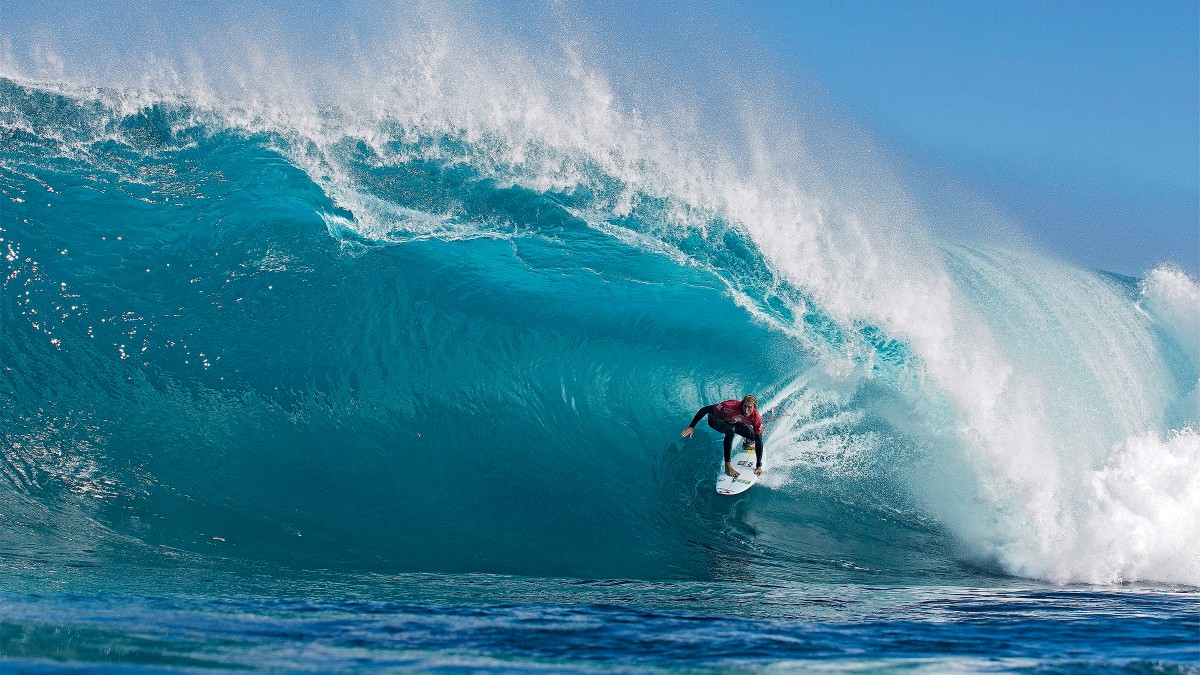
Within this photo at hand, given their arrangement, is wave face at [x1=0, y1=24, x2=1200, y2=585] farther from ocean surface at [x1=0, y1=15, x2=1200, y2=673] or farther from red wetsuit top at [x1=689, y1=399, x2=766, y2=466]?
red wetsuit top at [x1=689, y1=399, x2=766, y2=466]

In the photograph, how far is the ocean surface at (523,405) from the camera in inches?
185

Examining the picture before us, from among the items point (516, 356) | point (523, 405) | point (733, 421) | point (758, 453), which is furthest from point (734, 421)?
point (516, 356)

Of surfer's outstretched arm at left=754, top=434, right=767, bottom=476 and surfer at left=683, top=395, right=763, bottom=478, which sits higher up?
surfer at left=683, top=395, right=763, bottom=478

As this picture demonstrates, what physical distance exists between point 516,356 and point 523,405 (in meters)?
0.75

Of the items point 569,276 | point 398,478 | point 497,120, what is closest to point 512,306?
point 569,276

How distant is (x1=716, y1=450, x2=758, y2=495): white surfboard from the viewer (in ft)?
25.2

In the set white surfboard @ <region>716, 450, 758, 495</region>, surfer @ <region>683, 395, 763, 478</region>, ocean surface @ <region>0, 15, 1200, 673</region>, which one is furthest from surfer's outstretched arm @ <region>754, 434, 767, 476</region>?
ocean surface @ <region>0, 15, 1200, 673</region>

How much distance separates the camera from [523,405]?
331 inches

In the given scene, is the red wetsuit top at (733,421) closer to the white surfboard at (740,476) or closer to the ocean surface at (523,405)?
the white surfboard at (740,476)

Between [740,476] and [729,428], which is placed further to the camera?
[740,476]

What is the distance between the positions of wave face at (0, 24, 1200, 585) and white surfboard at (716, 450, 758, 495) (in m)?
0.15

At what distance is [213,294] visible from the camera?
853cm

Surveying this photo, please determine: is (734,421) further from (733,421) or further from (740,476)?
(740,476)

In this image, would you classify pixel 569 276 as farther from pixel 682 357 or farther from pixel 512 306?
pixel 682 357
